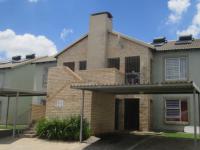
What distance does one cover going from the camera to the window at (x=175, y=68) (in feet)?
79.3

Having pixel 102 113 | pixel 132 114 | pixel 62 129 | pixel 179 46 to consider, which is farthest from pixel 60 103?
pixel 179 46

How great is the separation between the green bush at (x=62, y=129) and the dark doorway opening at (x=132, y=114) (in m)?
7.78

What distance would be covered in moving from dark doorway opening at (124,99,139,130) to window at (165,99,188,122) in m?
2.49

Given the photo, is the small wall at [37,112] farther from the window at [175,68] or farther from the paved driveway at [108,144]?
the window at [175,68]

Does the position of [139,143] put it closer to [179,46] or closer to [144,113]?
[144,113]

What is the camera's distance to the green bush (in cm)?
1733

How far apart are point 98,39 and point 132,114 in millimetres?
6853

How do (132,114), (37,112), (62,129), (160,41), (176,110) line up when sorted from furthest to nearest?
(160,41), (132,114), (176,110), (37,112), (62,129)

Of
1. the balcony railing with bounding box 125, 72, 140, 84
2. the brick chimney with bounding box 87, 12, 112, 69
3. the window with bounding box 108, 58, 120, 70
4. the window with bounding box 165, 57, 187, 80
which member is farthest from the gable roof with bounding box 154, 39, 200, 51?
the brick chimney with bounding box 87, 12, 112, 69

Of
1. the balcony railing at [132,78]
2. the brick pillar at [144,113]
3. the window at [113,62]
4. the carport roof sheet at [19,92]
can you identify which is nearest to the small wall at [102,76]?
the balcony railing at [132,78]

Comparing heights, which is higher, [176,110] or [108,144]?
[176,110]

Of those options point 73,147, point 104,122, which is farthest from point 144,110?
point 73,147

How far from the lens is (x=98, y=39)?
25.4 meters

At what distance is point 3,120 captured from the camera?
106ft
